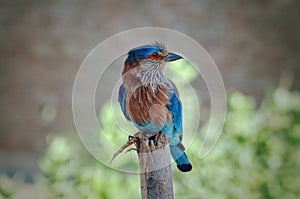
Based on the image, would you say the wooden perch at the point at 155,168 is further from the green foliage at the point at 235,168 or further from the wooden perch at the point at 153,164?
the green foliage at the point at 235,168

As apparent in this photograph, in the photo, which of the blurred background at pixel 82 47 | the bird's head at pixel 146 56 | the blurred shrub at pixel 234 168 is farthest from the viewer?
the blurred background at pixel 82 47

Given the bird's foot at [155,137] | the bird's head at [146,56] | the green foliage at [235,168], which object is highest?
the green foliage at [235,168]

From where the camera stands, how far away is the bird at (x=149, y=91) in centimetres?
55

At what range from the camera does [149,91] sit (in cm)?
55

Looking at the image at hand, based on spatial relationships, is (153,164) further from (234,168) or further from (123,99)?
(234,168)

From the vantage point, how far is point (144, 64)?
554 mm

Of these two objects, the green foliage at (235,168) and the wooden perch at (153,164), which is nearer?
the wooden perch at (153,164)

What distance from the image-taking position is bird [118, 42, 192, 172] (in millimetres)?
553

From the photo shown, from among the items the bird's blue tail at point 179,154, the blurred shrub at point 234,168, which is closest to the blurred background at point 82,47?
the blurred shrub at point 234,168

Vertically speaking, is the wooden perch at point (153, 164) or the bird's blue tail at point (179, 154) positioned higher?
the bird's blue tail at point (179, 154)

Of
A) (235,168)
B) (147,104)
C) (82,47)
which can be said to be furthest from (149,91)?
(82,47)

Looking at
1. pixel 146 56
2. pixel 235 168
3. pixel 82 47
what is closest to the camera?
pixel 146 56

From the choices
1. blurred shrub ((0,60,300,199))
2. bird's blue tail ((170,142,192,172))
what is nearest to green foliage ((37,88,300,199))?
blurred shrub ((0,60,300,199))

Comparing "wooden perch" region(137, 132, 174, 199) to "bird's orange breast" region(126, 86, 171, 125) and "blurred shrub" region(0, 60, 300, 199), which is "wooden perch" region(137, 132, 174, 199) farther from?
"blurred shrub" region(0, 60, 300, 199)
